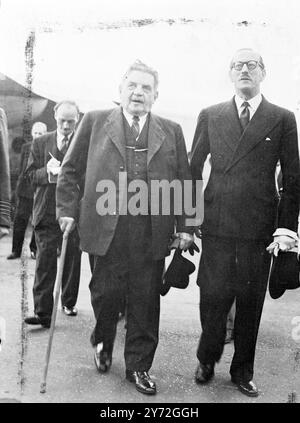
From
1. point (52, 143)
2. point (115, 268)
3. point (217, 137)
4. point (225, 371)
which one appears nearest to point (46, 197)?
point (52, 143)

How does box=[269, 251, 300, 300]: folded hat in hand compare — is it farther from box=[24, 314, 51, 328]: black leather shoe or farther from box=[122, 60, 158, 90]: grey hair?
box=[24, 314, 51, 328]: black leather shoe

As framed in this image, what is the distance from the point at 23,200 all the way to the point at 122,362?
290 cm

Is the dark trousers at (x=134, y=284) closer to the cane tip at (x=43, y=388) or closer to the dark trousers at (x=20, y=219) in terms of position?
the cane tip at (x=43, y=388)

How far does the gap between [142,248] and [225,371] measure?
0.99 m

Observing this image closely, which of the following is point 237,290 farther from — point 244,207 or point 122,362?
point 122,362

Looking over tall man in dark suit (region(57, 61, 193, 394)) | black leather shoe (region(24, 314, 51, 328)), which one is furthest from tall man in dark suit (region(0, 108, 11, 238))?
black leather shoe (region(24, 314, 51, 328))

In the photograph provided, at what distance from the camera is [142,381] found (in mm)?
3273

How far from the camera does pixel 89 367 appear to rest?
Result: 140 inches

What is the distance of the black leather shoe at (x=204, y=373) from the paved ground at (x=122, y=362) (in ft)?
0.13

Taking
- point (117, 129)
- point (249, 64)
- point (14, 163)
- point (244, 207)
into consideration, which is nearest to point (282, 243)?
point (244, 207)

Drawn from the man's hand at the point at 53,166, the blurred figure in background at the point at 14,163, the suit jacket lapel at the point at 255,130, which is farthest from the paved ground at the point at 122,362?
the blurred figure in background at the point at 14,163

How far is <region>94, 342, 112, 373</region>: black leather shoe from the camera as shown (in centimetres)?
350

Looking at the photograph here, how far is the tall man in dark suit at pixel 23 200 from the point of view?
5.91 m

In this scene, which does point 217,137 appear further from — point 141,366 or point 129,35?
point 141,366
